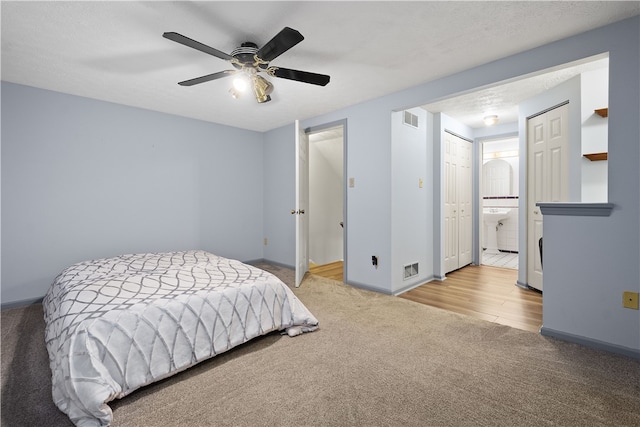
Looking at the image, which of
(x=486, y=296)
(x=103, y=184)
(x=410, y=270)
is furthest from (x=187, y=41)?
(x=486, y=296)

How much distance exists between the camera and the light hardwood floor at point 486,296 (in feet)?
8.74

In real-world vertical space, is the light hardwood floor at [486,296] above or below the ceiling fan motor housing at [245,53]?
below

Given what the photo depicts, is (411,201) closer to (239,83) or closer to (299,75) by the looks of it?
(299,75)

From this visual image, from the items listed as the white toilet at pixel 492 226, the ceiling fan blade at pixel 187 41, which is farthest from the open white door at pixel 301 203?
the white toilet at pixel 492 226

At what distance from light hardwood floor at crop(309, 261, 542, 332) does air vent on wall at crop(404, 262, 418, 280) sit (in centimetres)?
18

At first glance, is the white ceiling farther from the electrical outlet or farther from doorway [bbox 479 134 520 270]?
doorway [bbox 479 134 520 270]

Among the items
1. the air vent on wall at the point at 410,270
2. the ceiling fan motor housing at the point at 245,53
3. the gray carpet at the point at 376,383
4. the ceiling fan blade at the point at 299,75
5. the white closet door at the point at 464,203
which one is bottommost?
the gray carpet at the point at 376,383

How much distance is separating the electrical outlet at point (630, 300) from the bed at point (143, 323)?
7.01 feet

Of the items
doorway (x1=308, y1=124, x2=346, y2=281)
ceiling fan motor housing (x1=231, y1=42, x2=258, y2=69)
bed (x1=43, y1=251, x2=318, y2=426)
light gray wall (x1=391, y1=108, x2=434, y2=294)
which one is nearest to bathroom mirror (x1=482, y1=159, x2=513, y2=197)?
light gray wall (x1=391, y1=108, x2=434, y2=294)

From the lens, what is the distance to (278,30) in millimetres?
1993

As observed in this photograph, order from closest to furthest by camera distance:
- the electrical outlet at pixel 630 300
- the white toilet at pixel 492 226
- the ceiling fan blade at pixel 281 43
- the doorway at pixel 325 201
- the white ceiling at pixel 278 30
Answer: the ceiling fan blade at pixel 281 43 < the white ceiling at pixel 278 30 < the electrical outlet at pixel 630 300 < the doorway at pixel 325 201 < the white toilet at pixel 492 226

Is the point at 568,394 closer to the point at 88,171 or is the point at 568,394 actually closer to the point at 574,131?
the point at 574,131

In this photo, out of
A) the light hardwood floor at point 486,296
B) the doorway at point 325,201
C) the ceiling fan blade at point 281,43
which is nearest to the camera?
the ceiling fan blade at point 281,43

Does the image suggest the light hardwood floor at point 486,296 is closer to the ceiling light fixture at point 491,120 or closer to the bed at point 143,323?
the bed at point 143,323
